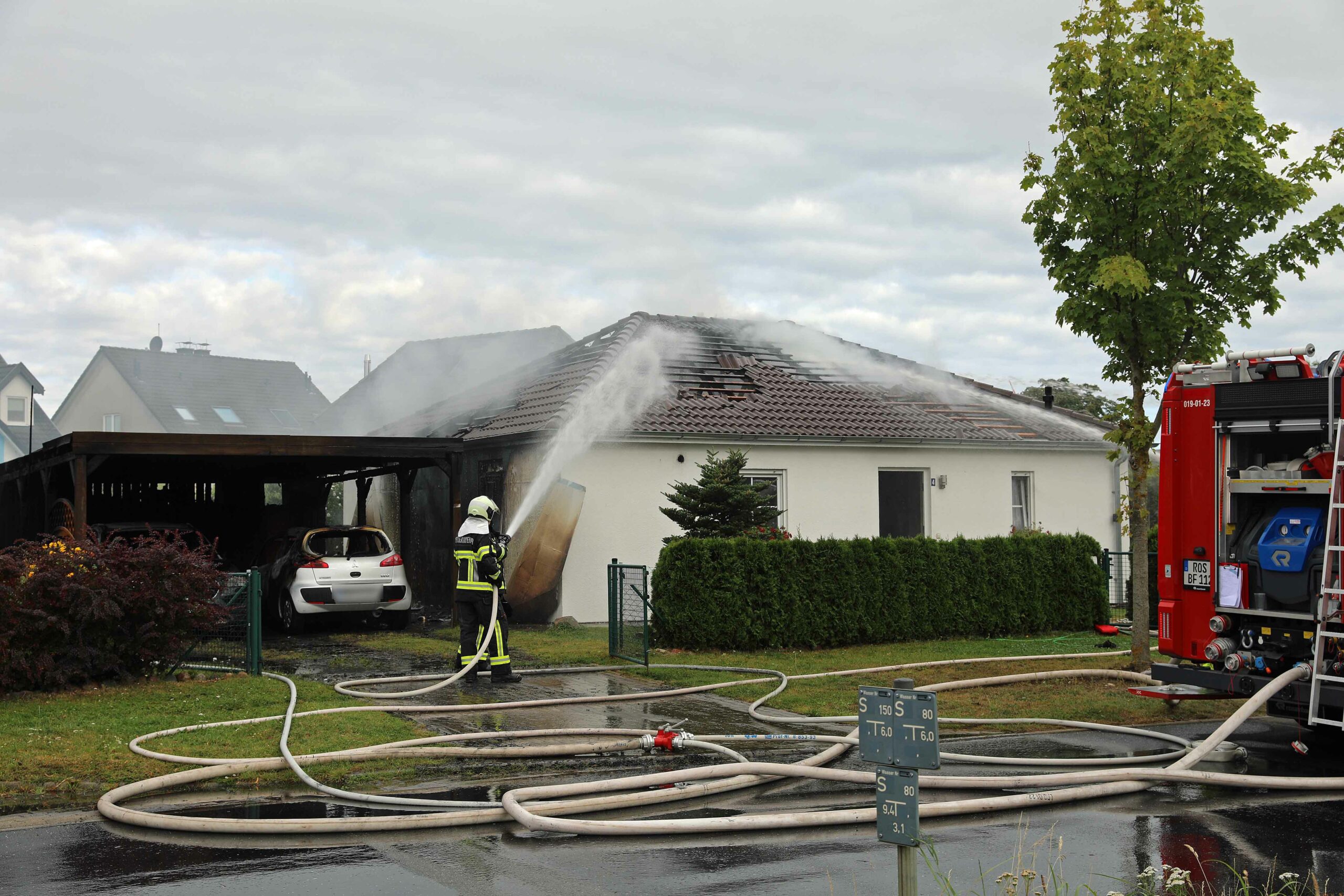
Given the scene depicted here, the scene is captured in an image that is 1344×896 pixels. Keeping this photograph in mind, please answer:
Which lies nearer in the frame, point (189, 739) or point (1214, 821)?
point (1214, 821)

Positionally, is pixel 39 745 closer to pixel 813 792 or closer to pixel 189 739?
pixel 189 739

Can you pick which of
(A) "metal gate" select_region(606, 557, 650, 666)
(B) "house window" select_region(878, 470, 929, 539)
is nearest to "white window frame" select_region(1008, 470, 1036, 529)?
(B) "house window" select_region(878, 470, 929, 539)

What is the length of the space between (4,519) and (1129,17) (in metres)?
23.8

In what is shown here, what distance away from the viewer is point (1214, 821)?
21.5ft

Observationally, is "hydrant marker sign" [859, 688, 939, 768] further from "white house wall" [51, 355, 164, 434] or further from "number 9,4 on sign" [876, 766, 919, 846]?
"white house wall" [51, 355, 164, 434]

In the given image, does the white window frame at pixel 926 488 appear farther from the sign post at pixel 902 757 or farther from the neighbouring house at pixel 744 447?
the sign post at pixel 902 757

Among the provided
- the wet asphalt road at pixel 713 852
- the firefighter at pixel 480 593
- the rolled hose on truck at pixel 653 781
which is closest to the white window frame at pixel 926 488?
the firefighter at pixel 480 593

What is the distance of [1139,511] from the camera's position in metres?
12.0

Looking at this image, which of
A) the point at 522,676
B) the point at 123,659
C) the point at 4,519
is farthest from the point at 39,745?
the point at 4,519

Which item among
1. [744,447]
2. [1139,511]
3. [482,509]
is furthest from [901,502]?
[482,509]

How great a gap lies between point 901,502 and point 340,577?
34.1 feet

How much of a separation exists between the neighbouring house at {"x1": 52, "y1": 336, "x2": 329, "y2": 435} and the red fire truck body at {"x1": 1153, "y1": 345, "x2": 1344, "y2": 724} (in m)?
48.2

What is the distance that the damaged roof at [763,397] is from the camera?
Answer: 19.2m

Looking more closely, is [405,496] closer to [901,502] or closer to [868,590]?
[868,590]
